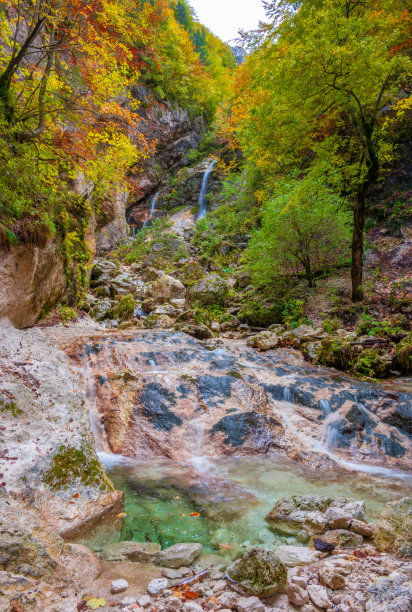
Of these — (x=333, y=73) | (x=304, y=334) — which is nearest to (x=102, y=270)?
(x=304, y=334)

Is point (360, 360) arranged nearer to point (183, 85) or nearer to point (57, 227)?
point (57, 227)

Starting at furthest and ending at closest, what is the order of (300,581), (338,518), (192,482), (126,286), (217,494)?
(126,286) → (192,482) → (217,494) → (338,518) → (300,581)

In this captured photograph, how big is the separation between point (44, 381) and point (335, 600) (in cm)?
376

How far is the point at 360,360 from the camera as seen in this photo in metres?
6.41

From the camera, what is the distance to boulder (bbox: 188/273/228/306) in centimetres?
1140

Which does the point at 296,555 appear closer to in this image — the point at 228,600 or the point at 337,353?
the point at 228,600

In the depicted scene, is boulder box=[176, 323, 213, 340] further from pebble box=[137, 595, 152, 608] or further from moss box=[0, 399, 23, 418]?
pebble box=[137, 595, 152, 608]

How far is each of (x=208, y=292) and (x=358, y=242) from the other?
17.7 ft

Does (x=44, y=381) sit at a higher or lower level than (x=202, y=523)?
higher

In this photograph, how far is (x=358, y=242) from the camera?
27.3 feet

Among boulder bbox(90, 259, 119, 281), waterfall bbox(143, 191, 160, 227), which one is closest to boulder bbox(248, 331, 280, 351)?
boulder bbox(90, 259, 119, 281)

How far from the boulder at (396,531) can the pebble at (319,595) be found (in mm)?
726

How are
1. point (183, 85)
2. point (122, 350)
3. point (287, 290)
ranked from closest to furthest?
1. point (122, 350)
2. point (287, 290)
3. point (183, 85)

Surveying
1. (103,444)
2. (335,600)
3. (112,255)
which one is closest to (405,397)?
(335,600)
